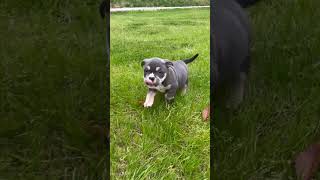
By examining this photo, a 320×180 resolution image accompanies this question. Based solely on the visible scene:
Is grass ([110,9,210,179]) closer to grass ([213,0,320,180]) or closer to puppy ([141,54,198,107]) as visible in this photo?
puppy ([141,54,198,107])

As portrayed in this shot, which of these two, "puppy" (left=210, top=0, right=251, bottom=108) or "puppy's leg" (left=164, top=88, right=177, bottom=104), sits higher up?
"puppy" (left=210, top=0, right=251, bottom=108)

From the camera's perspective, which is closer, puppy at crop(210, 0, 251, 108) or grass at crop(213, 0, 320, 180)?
puppy at crop(210, 0, 251, 108)

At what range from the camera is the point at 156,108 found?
1.56 meters

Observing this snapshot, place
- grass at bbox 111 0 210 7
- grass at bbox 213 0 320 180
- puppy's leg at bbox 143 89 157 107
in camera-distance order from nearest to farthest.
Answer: grass at bbox 111 0 210 7 < puppy's leg at bbox 143 89 157 107 < grass at bbox 213 0 320 180

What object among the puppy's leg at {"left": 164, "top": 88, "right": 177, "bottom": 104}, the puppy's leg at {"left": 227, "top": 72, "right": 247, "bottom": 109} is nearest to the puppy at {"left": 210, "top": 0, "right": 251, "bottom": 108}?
the puppy's leg at {"left": 227, "top": 72, "right": 247, "bottom": 109}

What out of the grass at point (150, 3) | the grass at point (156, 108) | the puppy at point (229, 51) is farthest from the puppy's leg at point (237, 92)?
the grass at point (150, 3)

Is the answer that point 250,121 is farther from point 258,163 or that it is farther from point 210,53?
point 210,53

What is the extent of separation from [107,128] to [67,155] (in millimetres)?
239

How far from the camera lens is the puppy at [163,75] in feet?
4.90

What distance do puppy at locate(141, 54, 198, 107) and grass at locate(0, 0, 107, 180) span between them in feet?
0.61

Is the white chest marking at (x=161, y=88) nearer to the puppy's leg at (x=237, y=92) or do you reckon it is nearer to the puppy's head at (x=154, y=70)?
the puppy's head at (x=154, y=70)

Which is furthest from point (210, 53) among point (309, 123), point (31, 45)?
point (31, 45)

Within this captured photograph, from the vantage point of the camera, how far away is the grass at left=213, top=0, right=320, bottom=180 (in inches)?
66.4

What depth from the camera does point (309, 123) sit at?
1.79 m
